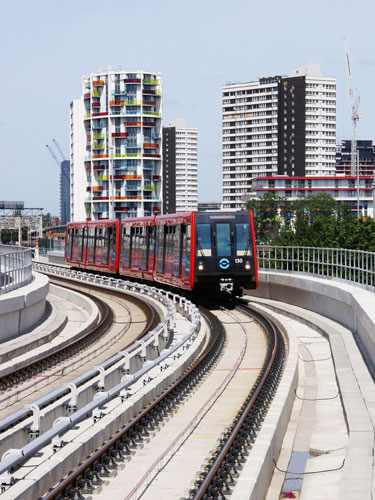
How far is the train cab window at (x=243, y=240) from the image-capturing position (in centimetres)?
3102

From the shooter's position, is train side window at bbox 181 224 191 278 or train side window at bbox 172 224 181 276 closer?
train side window at bbox 181 224 191 278

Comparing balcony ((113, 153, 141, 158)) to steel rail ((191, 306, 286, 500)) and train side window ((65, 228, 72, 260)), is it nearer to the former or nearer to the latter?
train side window ((65, 228, 72, 260))

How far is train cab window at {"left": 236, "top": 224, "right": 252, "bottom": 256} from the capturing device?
31.0 meters

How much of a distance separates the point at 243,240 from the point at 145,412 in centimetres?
1828

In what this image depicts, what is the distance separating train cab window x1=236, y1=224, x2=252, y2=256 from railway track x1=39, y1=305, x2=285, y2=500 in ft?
38.5

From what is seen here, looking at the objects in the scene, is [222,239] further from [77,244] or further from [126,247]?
[77,244]

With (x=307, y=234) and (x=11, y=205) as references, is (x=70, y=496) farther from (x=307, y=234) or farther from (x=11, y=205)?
(x=11, y=205)

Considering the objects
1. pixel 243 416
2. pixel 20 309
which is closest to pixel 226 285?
pixel 20 309

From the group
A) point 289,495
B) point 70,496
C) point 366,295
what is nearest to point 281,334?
point 366,295

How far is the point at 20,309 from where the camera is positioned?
935 inches

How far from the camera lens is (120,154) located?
465ft

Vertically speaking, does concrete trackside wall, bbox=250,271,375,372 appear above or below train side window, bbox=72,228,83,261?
below

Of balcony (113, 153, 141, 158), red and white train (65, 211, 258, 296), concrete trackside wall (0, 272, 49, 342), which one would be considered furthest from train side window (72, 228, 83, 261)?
balcony (113, 153, 141, 158)

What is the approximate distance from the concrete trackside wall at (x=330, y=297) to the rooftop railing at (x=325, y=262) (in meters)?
0.34
